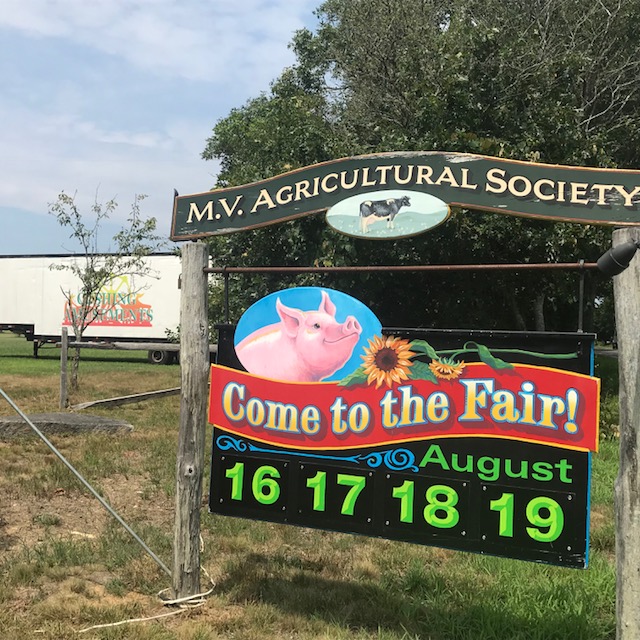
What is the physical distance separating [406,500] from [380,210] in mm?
1635

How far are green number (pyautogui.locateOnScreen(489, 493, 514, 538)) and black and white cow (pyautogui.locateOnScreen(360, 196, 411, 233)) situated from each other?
5.19ft

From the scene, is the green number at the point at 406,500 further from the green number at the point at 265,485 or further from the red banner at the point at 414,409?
the green number at the point at 265,485

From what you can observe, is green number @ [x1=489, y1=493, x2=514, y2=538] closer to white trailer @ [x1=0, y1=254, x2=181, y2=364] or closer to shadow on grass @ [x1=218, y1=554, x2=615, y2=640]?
shadow on grass @ [x1=218, y1=554, x2=615, y2=640]

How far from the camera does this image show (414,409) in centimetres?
341

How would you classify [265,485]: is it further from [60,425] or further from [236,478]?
[60,425]

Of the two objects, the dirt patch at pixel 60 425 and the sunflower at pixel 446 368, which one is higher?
the sunflower at pixel 446 368

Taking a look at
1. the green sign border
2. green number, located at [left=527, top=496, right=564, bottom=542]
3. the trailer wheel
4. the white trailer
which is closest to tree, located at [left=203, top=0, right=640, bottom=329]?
the green sign border

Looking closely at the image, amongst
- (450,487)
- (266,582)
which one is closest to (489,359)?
(450,487)

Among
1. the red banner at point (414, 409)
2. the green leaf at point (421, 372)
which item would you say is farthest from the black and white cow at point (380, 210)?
the red banner at point (414, 409)

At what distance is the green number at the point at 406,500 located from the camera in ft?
11.2

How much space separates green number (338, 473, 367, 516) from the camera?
3549 mm

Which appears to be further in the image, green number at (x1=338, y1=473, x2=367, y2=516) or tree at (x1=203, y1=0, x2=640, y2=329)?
tree at (x1=203, y1=0, x2=640, y2=329)

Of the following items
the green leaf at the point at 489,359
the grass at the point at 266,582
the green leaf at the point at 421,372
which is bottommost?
the grass at the point at 266,582

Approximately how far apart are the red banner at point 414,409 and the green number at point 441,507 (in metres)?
0.30
